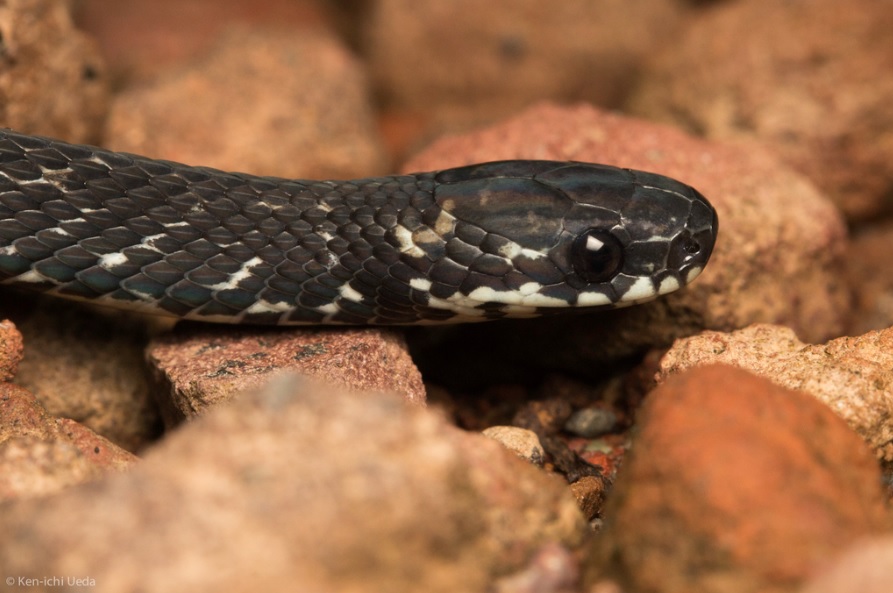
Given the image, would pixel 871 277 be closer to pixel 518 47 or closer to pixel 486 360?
pixel 486 360

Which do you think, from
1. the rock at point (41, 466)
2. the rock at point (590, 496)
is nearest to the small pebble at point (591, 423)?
the rock at point (590, 496)

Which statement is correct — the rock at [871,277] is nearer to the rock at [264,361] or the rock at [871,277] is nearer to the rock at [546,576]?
the rock at [264,361]

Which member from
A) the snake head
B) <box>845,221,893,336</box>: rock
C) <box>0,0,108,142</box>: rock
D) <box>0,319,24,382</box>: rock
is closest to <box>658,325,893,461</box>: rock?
the snake head

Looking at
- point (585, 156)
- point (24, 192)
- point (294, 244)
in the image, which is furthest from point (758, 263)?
point (24, 192)

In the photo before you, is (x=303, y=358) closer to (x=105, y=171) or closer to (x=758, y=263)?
(x=105, y=171)

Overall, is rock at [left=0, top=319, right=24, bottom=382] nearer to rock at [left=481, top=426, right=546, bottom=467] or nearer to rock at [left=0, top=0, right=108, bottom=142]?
rock at [left=0, top=0, right=108, bottom=142]
